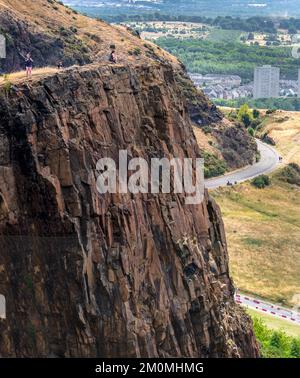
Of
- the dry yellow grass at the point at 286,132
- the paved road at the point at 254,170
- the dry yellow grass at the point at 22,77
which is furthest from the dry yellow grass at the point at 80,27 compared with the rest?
the dry yellow grass at the point at 22,77

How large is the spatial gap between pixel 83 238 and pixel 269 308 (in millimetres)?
45784

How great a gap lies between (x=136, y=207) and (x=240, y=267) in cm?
5398

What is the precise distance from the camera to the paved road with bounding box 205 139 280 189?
395 feet

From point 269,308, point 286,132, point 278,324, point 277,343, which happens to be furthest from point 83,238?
point 286,132

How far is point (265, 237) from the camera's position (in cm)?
9750

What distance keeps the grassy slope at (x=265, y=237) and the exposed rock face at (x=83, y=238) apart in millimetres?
43636

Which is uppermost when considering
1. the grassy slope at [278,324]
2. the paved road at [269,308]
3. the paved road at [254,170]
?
the grassy slope at [278,324]

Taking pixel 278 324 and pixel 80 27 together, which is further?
pixel 80 27

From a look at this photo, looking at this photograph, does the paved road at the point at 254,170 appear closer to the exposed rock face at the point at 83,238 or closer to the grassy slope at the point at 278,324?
the grassy slope at the point at 278,324

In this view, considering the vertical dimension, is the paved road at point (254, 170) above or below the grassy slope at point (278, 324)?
below

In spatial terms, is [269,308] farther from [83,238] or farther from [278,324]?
[83,238]

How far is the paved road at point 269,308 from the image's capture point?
73.2 metres

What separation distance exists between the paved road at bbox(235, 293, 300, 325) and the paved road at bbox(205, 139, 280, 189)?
37.2m

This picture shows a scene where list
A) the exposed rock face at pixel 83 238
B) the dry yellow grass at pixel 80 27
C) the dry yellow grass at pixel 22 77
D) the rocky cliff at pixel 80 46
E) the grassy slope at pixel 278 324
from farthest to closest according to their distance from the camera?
the dry yellow grass at pixel 80 27
the rocky cliff at pixel 80 46
the grassy slope at pixel 278 324
the dry yellow grass at pixel 22 77
the exposed rock face at pixel 83 238
